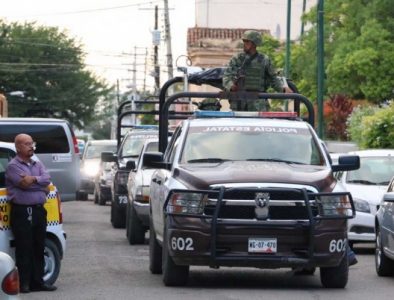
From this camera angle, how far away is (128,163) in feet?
82.6

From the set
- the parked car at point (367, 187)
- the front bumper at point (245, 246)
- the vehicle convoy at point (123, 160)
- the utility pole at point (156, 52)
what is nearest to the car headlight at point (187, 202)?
the front bumper at point (245, 246)

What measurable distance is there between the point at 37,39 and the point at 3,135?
6038 centimetres

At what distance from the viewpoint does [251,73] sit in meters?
19.1

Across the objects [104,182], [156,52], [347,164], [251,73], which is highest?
[251,73]

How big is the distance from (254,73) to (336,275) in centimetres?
468

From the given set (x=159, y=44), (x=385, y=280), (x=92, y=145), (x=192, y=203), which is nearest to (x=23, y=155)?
(x=192, y=203)

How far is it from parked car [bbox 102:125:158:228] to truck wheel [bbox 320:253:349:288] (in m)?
10.1

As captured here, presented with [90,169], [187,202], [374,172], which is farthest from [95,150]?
[187,202]

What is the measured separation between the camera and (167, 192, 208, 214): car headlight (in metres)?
14.5

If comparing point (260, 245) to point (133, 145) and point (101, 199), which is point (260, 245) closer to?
point (133, 145)

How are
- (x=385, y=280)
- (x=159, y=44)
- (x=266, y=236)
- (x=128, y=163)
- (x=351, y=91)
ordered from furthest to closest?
(x=159, y=44) → (x=351, y=91) → (x=128, y=163) → (x=385, y=280) → (x=266, y=236)

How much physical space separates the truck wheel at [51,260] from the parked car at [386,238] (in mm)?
4042

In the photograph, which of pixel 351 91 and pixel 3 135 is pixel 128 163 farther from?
pixel 351 91

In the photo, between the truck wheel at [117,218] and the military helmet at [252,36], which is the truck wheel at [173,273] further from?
the truck wheel at [117,218]
